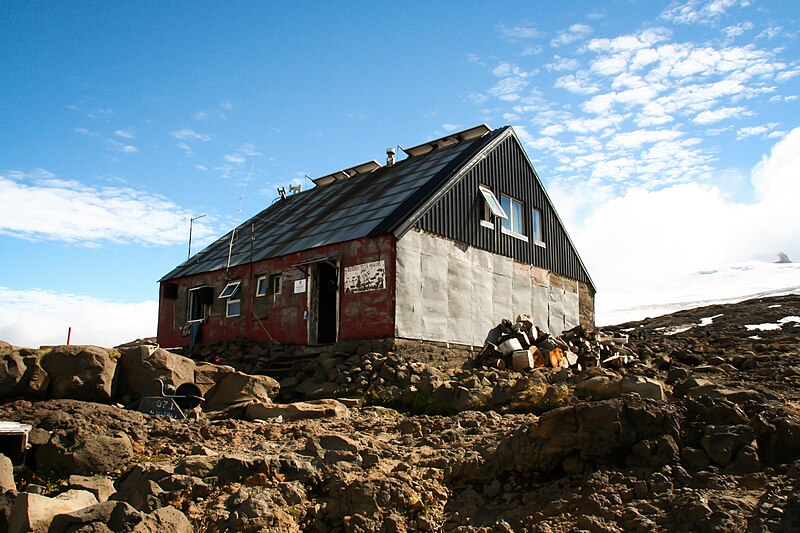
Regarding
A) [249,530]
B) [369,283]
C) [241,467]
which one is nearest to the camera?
[249,530]

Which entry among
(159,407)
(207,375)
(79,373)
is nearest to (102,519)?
(159,407)

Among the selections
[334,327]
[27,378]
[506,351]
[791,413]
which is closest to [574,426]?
[791,413]

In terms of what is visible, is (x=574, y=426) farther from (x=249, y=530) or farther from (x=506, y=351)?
(x=506, y=351)

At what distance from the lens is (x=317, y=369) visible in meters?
17.5

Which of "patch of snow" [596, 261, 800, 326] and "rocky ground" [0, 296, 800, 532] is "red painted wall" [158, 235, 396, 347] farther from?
"patch of snow" [596, 261, 800, 326]

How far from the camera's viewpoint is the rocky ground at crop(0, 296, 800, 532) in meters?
6.50

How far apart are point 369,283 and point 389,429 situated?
299 inches

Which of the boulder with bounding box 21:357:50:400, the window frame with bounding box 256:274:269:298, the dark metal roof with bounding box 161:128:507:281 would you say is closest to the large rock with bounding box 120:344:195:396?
the boulder with bounding box 21:357:50:400

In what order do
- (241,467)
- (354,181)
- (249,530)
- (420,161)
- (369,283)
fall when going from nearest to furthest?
(249,530) < (241,467) < (369,283) < (420,161) < (354,181)

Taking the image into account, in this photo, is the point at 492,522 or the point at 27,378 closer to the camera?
the point at 492,522

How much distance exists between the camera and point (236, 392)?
1438 centimetres

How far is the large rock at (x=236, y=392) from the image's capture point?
14133 millimetres

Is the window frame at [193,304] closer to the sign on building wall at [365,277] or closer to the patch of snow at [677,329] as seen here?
the sign on building wall at [365,277]

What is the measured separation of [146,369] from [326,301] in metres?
7.76
